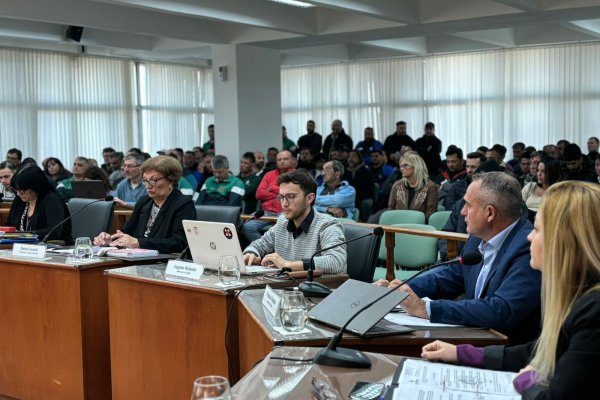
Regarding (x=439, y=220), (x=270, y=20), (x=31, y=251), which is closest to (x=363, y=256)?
(x=31, y=251)

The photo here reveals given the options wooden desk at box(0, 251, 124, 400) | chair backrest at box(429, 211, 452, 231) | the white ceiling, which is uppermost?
the white ceiling

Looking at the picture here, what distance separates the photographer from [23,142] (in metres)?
12.5

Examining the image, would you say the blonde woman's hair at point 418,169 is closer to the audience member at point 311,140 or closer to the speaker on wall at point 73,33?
the speaker on wall at point 73,33

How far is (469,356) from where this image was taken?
212 cm

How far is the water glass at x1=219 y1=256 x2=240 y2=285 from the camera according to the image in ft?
10.3

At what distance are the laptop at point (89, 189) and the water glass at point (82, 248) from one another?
3798 mm

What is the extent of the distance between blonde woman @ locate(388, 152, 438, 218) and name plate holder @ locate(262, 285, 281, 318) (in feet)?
15.0

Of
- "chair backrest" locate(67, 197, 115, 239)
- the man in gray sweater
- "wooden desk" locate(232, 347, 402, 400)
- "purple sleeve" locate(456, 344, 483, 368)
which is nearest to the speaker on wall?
"chair backrest" locate(67, 197, 115, 239)

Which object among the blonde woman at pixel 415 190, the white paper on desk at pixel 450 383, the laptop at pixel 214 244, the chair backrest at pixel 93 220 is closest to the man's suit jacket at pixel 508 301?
the white paper on desk at pixel 450 383

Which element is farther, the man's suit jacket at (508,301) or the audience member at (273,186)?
the audience member at (273,186)

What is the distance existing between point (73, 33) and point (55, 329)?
7.40m

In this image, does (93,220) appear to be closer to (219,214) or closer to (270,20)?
Result: (219,214)

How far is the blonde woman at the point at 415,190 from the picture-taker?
712 cm

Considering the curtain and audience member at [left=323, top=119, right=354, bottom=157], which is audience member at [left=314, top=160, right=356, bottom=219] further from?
the curtain
